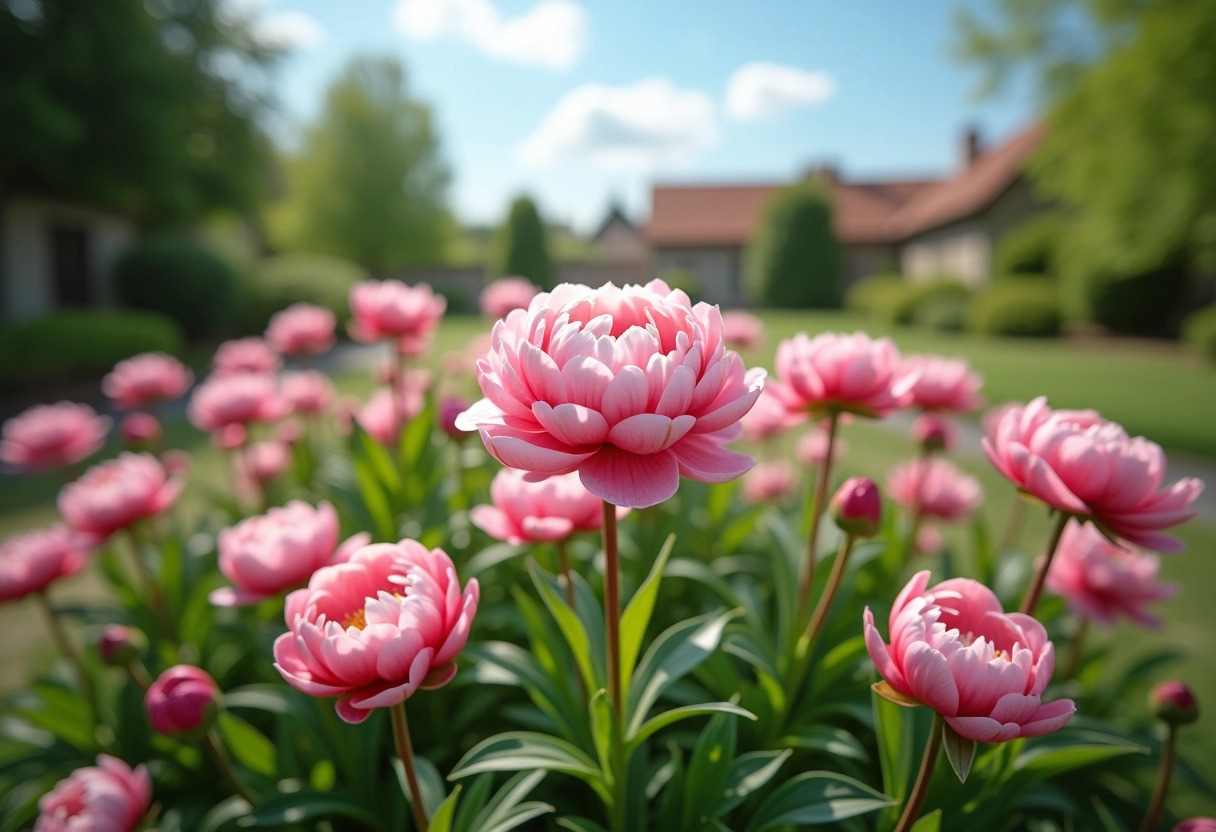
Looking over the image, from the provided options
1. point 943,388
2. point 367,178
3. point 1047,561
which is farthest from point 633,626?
point 367,178

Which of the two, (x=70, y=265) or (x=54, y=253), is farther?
(x=70, y=265)

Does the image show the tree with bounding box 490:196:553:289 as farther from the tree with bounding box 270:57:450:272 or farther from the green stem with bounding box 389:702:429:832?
the green stem with bounding box 389:702:429:832

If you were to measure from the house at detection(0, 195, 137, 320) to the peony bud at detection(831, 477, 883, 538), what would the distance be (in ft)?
44.7

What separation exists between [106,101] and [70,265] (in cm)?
334

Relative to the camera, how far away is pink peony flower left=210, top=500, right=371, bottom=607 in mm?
1099

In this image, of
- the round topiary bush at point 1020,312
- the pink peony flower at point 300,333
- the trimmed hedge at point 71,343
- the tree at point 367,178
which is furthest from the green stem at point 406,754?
the tree at point 367,178

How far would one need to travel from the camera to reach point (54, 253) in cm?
1160

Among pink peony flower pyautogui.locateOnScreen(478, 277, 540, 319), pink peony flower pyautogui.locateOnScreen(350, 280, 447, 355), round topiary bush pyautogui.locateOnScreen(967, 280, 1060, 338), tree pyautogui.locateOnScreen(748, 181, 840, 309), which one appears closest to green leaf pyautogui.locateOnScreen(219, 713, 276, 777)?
pink peony flower pyautogui.locateOnScreen(350, 280, 447, 355)

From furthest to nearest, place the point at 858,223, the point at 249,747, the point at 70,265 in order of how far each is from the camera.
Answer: the point at 858,223 → the point at 70,265 → the point at 249,747

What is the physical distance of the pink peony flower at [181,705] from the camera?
3.55 feet

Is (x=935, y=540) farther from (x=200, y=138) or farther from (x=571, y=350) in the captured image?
(x=200, y=138)

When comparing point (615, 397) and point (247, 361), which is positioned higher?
point (615, 397)

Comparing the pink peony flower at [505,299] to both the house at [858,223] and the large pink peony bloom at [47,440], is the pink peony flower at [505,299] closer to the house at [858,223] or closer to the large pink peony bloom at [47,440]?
the large pink peony bloom at [47,440]

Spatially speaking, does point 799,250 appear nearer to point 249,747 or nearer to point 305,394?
point 305,394
